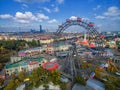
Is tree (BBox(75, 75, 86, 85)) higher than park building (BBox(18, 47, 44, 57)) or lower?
lower

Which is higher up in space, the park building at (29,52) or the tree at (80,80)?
the park building at (29,52)

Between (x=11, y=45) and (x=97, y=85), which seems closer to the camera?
(x=97, y=85)

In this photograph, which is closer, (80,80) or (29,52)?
(80,80)

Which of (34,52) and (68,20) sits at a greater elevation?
(68,20)

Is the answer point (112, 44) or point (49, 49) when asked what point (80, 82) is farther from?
point (112, 44)

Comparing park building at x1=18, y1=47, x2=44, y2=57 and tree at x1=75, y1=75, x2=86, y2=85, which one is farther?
park building at x1=18, y1=47, x2=44, y2=57

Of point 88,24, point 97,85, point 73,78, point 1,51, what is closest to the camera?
point 97,85

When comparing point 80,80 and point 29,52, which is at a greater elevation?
point 29,52

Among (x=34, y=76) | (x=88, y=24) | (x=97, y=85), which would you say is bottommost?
(x=97, y=85)

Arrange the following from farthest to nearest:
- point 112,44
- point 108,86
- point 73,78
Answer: point 112,44 < point 73,78 < point 108,86

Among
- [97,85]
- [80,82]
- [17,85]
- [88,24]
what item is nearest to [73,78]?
[80,82]

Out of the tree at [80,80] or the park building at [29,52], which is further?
the park building at [29,52]
